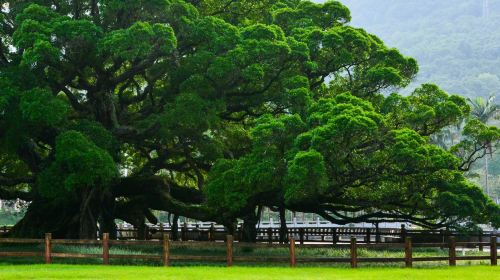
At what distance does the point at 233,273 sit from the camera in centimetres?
1806

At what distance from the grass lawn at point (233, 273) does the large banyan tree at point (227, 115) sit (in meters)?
3.44

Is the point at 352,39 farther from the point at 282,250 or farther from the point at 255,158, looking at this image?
the point at 282,250

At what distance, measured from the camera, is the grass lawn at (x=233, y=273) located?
16750 mm

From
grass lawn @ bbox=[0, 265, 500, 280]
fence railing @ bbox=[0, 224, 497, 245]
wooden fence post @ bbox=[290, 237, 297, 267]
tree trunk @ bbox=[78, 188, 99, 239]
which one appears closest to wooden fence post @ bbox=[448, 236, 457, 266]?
grass lawn @ bbox=[0, 265, 500, 280]

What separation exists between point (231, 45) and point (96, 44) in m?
4.94

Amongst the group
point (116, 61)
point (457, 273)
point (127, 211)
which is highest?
point (116, 61)

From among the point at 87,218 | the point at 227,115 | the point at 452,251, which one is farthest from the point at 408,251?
the point at 87,218

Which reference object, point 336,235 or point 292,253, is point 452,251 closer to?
point 292,253

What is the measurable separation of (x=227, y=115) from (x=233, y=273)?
41.0ft

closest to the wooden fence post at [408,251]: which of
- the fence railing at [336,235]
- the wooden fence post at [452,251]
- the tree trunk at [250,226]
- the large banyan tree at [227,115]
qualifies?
the wooden fence post at [452,251]

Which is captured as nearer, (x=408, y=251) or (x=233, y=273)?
(x=233, y=273)

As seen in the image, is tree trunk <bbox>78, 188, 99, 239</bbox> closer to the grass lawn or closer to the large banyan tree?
the large banyan tree

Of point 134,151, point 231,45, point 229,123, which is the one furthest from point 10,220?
point 231,45

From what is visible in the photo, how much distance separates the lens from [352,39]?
27.0 metres
